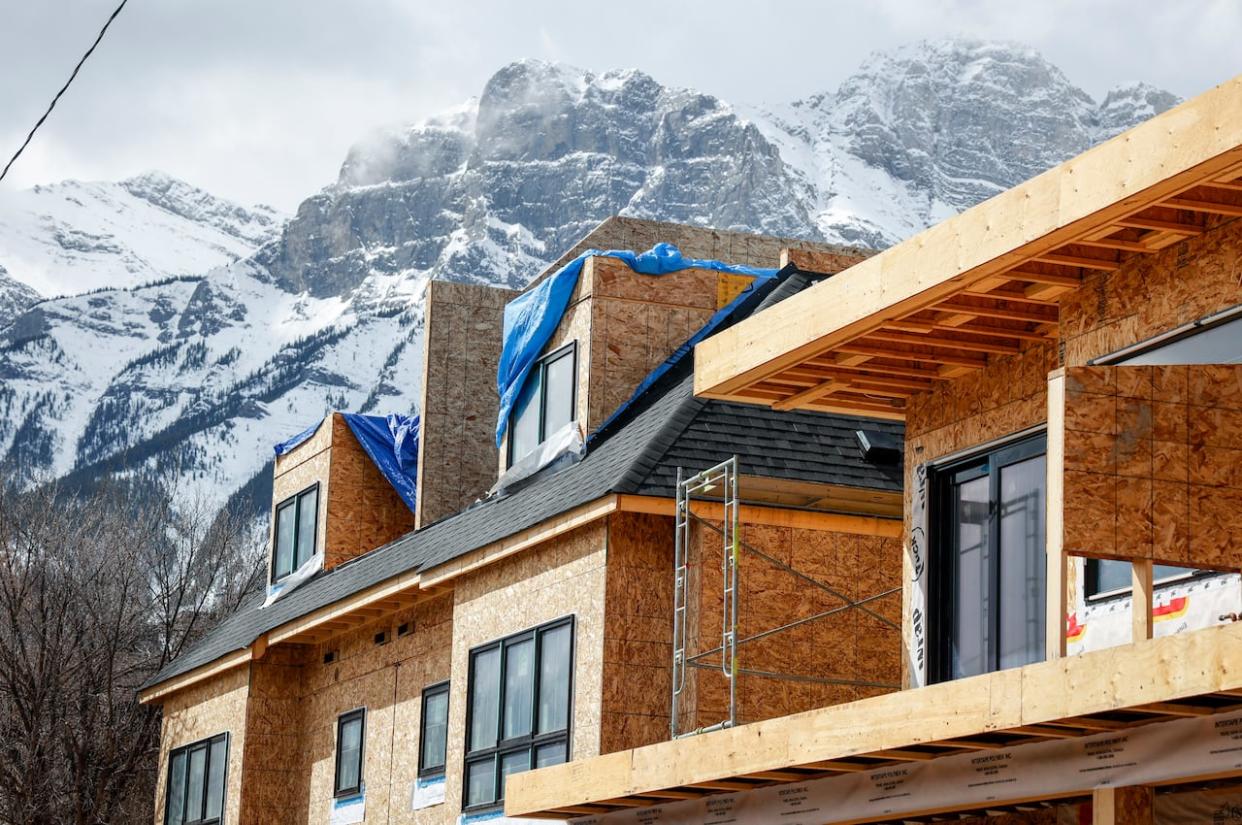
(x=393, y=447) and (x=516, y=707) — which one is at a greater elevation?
(x=393, y=447)

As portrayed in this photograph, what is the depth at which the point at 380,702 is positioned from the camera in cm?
2558

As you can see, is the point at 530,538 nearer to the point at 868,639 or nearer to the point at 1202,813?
the point at 868,639

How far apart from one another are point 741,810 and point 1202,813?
4.67 m

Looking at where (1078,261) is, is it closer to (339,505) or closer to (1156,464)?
(1156,464)

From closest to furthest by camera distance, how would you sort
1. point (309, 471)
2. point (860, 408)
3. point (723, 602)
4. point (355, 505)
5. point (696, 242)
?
1. point (860, 408)
2. point (723, 602)
3. point (696, 242)
4. point (355, 505)
5. point (309, 471)

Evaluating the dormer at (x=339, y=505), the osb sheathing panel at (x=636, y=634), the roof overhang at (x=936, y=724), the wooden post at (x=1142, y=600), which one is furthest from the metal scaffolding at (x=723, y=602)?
the dormer at (x=339, y=505)

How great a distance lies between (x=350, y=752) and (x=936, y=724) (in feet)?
49.8

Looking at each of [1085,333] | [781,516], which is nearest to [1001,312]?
[1085,333]

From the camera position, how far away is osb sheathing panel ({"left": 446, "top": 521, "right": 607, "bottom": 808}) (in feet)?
64.3

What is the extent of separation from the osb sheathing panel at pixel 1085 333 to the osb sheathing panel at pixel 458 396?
11656 mm

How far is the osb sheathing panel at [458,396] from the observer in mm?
27438

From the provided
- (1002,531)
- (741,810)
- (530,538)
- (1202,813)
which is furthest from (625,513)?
(1202,813)

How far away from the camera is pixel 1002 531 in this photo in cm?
1520

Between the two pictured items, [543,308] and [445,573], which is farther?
[543,308]
